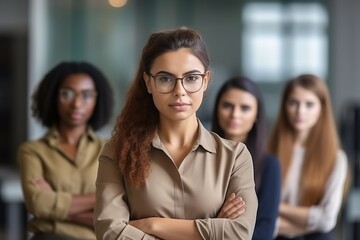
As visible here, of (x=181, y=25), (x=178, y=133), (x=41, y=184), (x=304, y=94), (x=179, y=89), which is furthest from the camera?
(x=181, y=25)

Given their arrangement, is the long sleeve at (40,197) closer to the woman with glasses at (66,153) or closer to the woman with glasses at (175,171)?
the woman with glasses at (66,153)

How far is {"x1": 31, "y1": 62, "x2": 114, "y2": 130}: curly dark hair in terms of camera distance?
9.82ft

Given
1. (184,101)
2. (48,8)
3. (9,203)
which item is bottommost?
(9,203)

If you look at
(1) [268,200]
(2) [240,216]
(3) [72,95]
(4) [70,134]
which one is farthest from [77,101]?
(2) [240,216]

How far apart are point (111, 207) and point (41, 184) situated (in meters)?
Result: 0.85

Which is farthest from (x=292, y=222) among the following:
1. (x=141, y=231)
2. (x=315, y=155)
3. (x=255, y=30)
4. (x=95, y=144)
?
(x=255, y=30)

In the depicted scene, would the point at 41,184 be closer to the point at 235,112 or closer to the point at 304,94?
the point at 235,112

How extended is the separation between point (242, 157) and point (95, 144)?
101 cm

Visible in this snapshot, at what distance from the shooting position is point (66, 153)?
2.97 metres

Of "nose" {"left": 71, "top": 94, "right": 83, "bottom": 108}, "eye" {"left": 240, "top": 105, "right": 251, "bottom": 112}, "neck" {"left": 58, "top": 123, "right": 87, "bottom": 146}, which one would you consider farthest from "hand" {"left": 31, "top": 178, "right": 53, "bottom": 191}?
"eye" {"left": 240, "top": 105, "right": 251, "bottom": 112}

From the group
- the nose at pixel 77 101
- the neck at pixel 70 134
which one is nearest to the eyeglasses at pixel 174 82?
the nose at pixel 77 101

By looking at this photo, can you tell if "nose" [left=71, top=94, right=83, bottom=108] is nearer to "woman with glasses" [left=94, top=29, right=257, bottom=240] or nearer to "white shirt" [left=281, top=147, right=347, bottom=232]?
"woman with glasses" [left=94, top=29, right=257, bottom=240]

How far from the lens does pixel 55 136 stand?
301cm

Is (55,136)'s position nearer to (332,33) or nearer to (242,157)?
(242,157)
